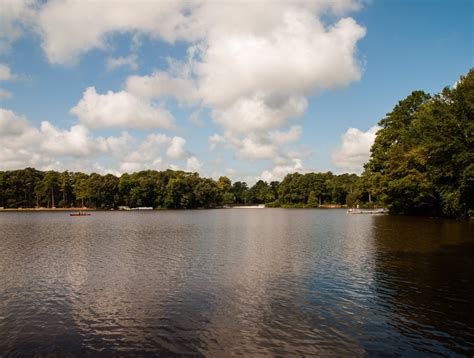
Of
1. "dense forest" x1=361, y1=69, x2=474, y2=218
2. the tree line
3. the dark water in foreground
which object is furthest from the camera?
the tree line

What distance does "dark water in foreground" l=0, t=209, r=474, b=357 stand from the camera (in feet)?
47.9

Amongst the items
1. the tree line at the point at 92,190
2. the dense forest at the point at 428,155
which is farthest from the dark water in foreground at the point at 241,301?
the tree line at the point at 92,190

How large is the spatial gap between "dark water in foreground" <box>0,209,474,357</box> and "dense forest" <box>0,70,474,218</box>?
11174 millimetres

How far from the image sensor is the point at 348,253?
114 ft

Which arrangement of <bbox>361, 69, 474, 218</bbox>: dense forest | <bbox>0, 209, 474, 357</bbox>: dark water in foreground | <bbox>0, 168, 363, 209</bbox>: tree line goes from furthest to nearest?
<bbox>0, 168, 363, 209</bbox>: tree line → <bbox>361, 69, 474, 218</bbox>: dense forest → <bbox>0, 209, 474, 357</bbox>: dark water in foreground

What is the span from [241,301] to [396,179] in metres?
70.6

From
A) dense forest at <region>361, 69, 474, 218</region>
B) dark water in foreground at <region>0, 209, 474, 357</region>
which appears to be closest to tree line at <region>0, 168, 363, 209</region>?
dense forest at <region>361, 69, 474, 218</region>

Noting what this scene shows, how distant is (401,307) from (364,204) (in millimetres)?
132883

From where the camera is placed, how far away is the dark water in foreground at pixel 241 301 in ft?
47.9

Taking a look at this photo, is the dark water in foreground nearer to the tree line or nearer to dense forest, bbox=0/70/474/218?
dense forest, bbox=0/70/474/218

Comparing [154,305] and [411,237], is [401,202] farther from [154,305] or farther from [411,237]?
[154,305]

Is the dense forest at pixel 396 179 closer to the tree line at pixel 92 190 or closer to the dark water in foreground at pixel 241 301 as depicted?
the tree line at pixel 92 190

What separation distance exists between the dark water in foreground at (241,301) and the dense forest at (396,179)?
1117 centimetres

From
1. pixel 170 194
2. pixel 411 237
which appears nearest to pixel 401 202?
pixel 411 237
